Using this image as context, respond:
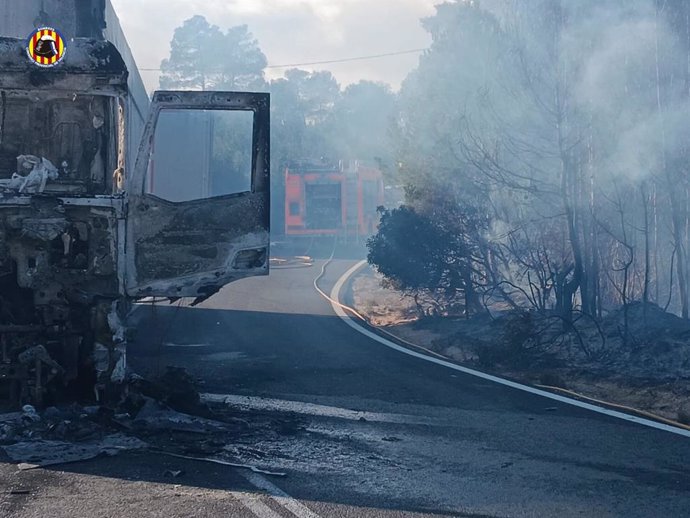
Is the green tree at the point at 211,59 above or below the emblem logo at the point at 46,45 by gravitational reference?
above

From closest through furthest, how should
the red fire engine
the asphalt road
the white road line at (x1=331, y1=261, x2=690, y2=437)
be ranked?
the asphalt road
the white road line at (x1=331, y1=261, x2=690, y2=437)
the red fire engine

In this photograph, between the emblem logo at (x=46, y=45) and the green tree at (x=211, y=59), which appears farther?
the green tree at (x=211, y=59)

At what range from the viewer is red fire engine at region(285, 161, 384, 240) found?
3841 cm

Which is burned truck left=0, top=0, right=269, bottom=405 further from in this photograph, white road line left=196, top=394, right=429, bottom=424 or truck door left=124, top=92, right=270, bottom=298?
white road line left=196, top=394, right=429, bottom=424

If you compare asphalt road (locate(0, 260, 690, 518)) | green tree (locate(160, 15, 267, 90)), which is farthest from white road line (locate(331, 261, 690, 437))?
green tree (locate(160, 15, 267, 90))

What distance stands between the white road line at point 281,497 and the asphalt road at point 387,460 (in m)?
0.02

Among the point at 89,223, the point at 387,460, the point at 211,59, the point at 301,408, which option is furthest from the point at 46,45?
the point at 211,59

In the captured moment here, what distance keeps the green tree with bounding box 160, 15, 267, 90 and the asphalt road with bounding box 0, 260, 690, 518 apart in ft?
164

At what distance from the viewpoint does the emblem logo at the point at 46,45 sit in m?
7.54

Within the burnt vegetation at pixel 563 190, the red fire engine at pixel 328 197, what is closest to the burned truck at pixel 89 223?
the burnt vegetation at pixel 563 190

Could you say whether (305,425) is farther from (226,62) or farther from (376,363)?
(226,62)

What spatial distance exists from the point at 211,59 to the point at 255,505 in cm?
5715

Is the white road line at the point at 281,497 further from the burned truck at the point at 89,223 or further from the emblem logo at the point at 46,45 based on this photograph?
the emblem logo at the point at 46,45

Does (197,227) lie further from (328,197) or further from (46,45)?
(328,197)
